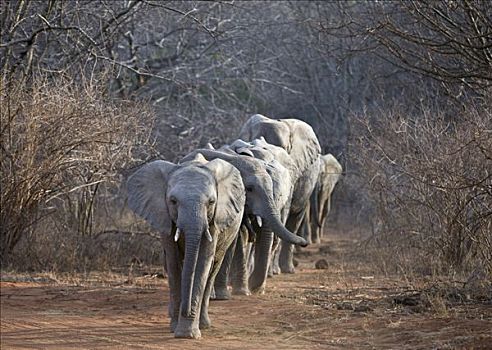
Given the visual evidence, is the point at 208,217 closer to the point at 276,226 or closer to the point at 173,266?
the point at 173,266

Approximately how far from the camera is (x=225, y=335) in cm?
964

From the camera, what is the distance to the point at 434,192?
42.4 ft

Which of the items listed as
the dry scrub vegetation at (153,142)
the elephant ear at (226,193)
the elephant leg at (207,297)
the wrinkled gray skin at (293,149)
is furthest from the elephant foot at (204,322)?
the wrinkled gray skin at (293,149)

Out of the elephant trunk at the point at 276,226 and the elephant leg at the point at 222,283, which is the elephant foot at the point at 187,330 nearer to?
the elephant trunk at the point at 276,226

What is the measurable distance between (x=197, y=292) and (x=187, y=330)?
0.33m

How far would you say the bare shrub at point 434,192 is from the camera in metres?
11.3

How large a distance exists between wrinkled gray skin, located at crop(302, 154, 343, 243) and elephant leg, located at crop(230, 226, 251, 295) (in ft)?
25.8

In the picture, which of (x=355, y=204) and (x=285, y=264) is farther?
(x=355, y=204)

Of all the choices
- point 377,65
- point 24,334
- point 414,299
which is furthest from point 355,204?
point 24,334

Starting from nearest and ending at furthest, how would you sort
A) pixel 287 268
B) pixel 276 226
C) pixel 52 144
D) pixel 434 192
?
1. pixel 276 226
2. pixel 434 192
3. pixel 52 144
4. pixel 287 268

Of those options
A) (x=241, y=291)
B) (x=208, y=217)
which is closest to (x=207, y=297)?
(x=208, y=217)

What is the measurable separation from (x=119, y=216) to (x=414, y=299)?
760 cm

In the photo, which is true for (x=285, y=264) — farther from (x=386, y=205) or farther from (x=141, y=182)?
(x=141, y=182)

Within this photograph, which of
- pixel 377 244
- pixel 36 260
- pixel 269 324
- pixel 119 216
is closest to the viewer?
pixel 269 324
